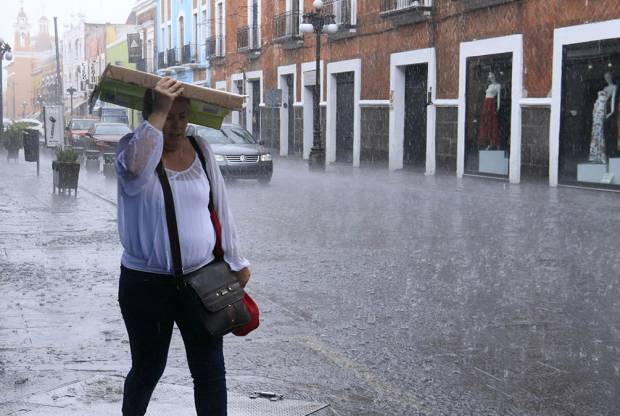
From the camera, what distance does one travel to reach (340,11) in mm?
30562

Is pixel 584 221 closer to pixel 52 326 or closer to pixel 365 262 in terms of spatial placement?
pixel 365 262

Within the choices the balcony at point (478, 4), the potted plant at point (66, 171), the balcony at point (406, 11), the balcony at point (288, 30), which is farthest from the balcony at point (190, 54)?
the potted plant at point (66, 171)

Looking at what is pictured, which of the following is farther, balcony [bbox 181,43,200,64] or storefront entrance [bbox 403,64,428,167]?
balcony [bbox 181,43,200,64]

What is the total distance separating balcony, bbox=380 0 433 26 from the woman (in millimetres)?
21295

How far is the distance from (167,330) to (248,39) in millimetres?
37522

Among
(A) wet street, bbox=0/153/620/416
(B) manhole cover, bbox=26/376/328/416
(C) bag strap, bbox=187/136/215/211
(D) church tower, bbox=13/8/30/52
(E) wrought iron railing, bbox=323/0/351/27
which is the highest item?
(D) church tower, bbox=13/8/30/52

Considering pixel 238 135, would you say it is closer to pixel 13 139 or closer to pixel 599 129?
pixel 599 129

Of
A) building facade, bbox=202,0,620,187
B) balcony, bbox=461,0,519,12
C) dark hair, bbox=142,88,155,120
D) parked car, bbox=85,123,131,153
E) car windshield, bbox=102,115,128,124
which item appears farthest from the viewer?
car windshield, bbox=102,115,128,124

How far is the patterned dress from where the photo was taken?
717 inches

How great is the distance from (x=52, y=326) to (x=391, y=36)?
2182 cm

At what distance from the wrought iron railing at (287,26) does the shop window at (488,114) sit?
1283cm

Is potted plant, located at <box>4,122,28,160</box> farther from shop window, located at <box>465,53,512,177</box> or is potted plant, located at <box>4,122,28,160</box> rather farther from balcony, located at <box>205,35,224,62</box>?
balcony, located at <box>205,35,224,62</box>

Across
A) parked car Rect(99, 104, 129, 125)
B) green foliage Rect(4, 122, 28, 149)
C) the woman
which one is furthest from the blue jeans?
parked car Rect(99, 104, 129, 125)

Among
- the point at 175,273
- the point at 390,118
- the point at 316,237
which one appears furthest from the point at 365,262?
the point at 390,118
